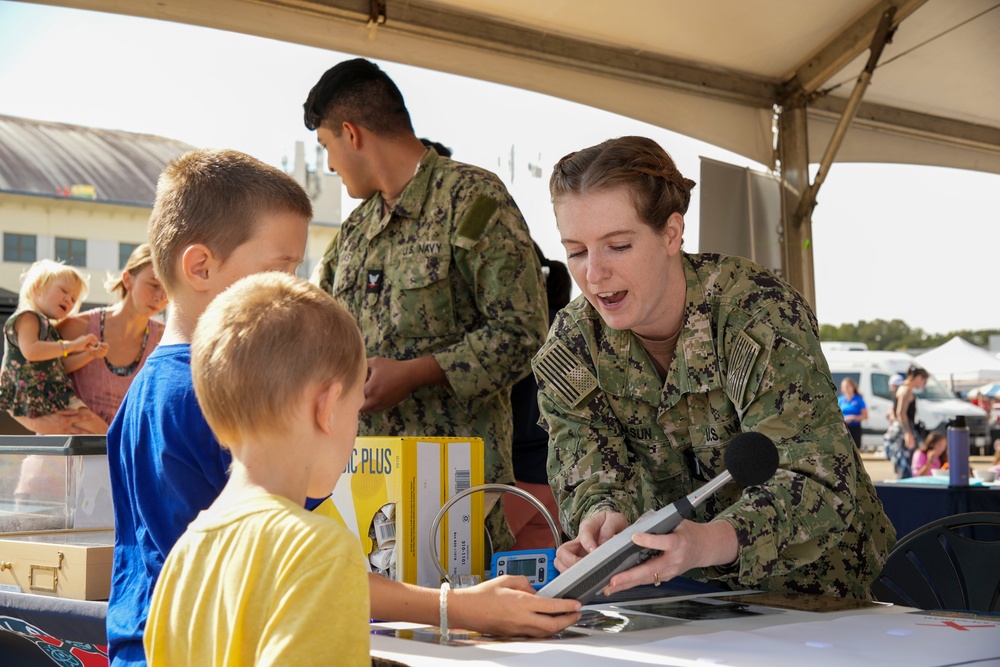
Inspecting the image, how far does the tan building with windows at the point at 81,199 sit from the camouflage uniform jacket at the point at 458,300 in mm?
1663

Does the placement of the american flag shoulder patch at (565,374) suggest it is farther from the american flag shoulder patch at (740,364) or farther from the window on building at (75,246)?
the window on building at (75,246)

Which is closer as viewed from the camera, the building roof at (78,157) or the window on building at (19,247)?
the building roof at (78,157)

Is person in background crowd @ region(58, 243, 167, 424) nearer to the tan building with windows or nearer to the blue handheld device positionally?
the tan building with windows

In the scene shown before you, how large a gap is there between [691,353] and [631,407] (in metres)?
0.15

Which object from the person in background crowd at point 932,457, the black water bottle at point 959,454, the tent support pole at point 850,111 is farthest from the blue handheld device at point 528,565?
the person in background crowd at point 932,457

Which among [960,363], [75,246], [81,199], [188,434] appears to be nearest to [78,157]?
[75,246]

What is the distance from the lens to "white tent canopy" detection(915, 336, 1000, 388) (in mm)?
9578

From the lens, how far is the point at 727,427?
164cm

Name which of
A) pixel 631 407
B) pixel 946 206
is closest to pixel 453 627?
pixel 631 407

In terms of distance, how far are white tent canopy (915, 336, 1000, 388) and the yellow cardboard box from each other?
878 cm

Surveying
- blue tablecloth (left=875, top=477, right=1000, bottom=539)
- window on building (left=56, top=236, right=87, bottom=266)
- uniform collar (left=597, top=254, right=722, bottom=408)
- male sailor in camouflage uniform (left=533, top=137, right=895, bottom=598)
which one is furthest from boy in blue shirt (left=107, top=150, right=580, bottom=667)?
window on building (left=56, top=236, right=87, bottom=266)

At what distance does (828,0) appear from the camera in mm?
4672

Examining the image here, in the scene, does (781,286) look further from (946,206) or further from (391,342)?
(946,206)

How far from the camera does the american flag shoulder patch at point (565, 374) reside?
5.66 feet
